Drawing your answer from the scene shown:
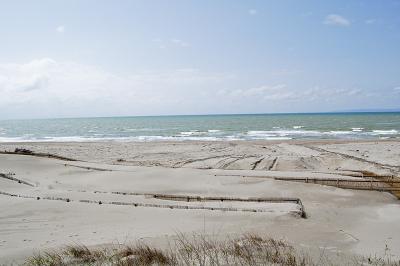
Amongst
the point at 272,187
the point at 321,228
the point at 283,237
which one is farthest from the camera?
the point at 272,187

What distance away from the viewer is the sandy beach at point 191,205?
9469 millimetres

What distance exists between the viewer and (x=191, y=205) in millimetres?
12758

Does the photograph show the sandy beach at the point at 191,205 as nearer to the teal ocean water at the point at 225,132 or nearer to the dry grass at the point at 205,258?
the dry grass at the point at 205,258

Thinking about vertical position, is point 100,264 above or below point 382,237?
above

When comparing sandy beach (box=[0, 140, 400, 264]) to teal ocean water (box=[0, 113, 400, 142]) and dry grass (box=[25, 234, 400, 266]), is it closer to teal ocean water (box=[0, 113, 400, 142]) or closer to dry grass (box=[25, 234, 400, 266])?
dry grass (box=[25, 234, 400, 266])

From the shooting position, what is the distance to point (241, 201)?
13.7 m

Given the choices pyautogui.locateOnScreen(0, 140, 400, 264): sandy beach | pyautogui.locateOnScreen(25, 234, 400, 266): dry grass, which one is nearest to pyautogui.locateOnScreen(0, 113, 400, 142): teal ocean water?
pyautogui.locateOnScreen(0, 140, 400, 264): sandy beach

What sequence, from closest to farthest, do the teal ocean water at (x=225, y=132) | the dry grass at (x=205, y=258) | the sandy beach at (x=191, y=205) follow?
the dry grass at (x=205, y=258), the sandy beach at (x=191, y=205), the teal ocean water at (x=225, y=132)

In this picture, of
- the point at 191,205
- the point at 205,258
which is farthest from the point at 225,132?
the point at 205,258

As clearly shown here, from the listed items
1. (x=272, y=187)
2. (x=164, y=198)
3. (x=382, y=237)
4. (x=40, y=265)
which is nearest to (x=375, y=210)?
(x=382, y=237)

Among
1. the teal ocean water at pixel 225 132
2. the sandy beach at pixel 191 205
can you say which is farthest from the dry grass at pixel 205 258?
the teal ocean water at pixel 225 132

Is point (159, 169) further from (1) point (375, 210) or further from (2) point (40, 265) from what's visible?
(2) point (40, 265)

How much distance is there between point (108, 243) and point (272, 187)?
9423mm

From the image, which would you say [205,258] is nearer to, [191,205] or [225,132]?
[191,205]
